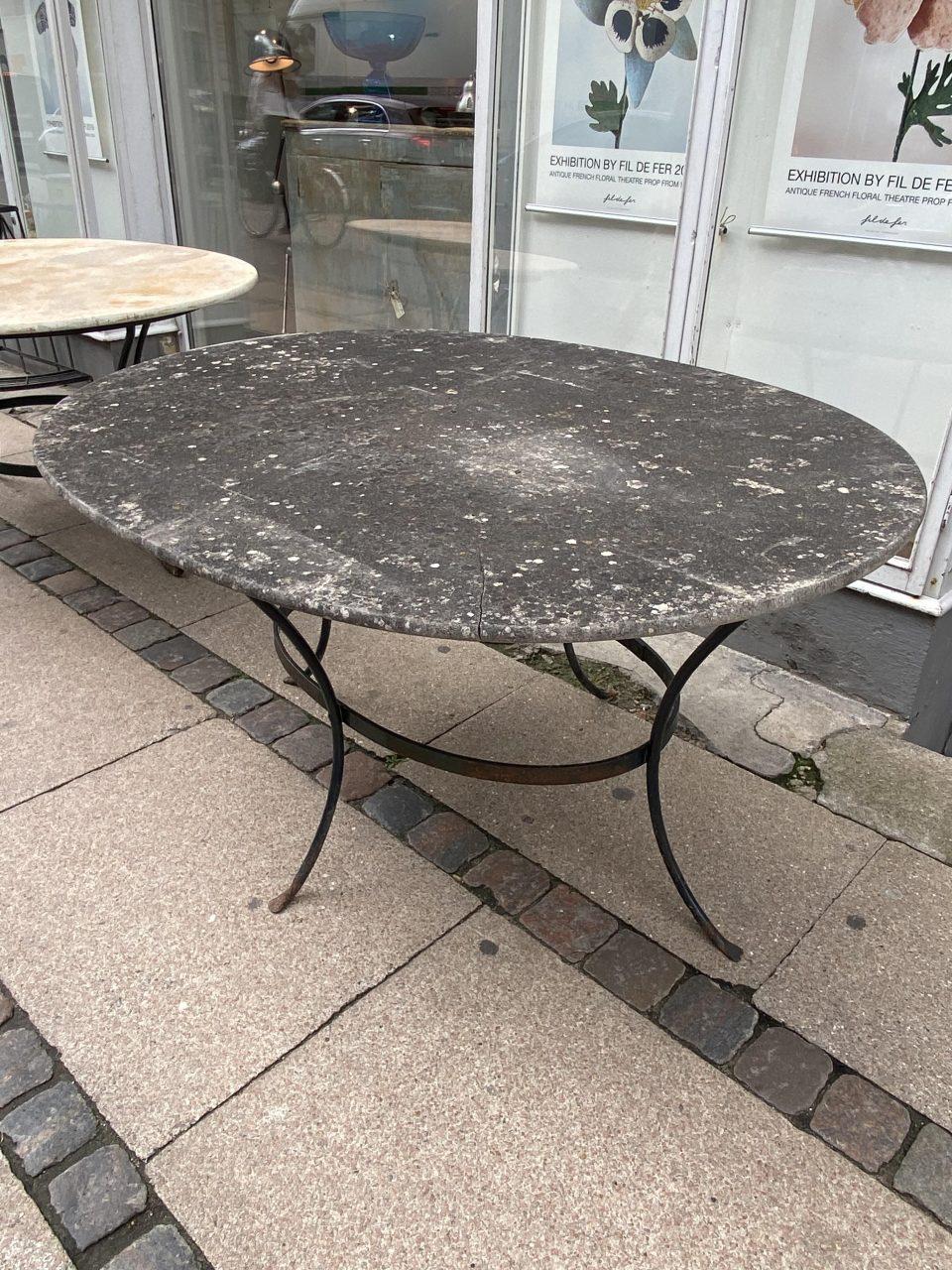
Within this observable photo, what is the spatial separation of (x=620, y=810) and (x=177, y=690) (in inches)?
56.8

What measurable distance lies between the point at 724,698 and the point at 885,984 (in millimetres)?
1188

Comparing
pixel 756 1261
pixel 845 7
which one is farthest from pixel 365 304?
pixel 756 1261

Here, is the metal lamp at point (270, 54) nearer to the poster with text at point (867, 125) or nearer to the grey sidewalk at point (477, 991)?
the poster with text at point (867, 125)

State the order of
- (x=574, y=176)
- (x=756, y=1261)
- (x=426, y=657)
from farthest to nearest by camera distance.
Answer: (x=574, y=176)
(x=426, y=657)
(x=756, y=1261)

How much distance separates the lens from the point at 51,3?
5.29 metres

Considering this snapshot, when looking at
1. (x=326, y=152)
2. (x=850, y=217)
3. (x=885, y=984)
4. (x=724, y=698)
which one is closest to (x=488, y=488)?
(x=885, y=984)

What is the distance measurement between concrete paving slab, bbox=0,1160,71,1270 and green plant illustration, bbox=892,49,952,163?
3317 mm

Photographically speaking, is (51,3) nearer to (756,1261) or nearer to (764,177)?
(764,177)

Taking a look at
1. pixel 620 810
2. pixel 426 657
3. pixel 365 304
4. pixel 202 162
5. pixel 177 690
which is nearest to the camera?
pixel 620 810

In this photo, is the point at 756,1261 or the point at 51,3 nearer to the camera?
the point at 756,1261

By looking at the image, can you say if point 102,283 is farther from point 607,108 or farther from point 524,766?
point 524,766

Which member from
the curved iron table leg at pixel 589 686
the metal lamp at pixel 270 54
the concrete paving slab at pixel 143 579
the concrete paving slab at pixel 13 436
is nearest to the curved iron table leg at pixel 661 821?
the curved iron table leg at pixel 589 686

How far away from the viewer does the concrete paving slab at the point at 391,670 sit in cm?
287

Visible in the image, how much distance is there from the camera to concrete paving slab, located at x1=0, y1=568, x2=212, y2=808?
8.52 feet
